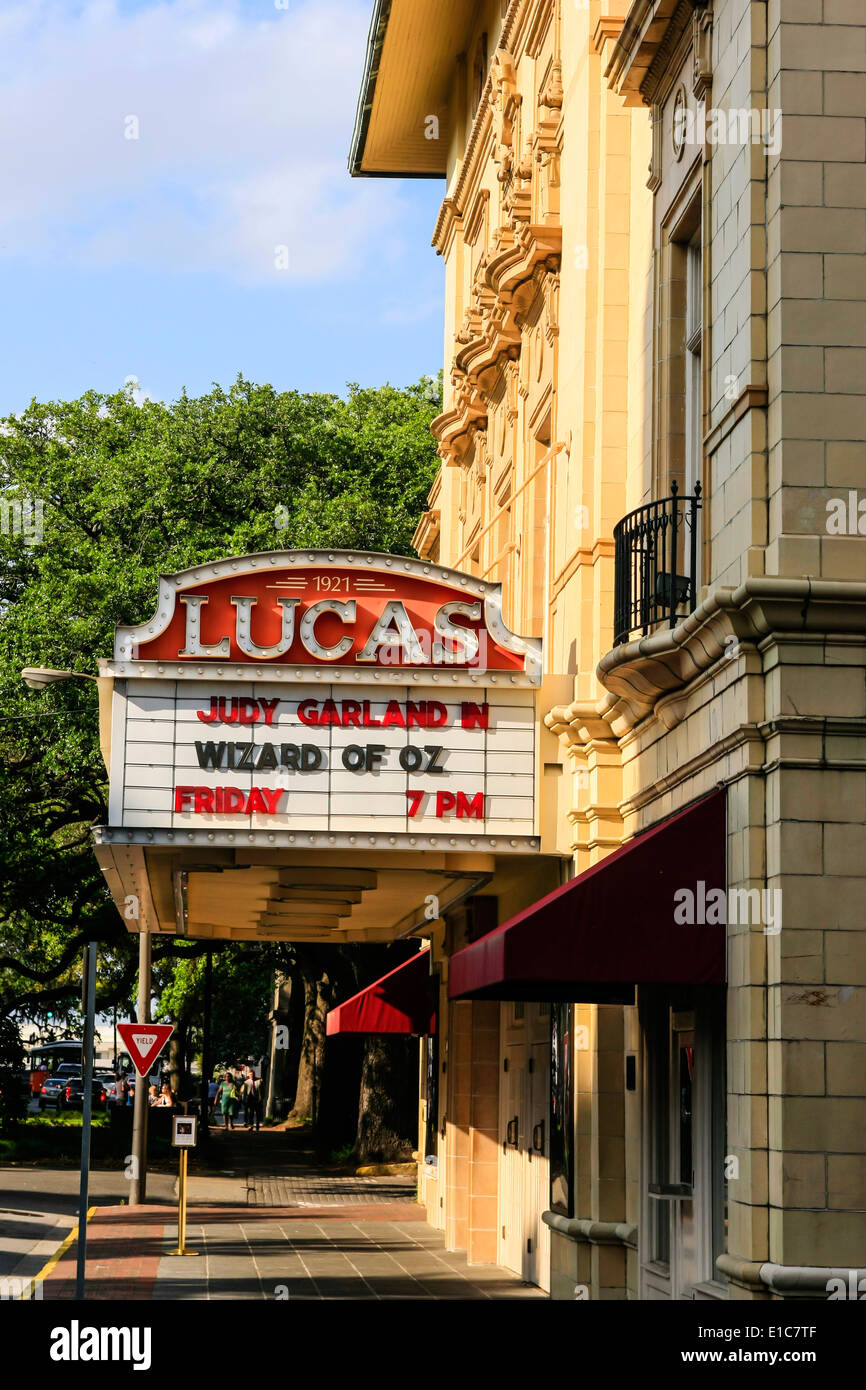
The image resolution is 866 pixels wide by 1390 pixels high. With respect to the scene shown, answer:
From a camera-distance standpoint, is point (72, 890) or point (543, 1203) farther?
point (72, 890)

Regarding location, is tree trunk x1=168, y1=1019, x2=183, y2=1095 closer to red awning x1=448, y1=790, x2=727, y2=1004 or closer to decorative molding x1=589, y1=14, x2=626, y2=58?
decorative molding x1=589, y1=14, x2=626, y2=58

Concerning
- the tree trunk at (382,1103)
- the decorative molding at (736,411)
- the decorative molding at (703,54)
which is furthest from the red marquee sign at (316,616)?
the tree trunk at (382,1103)

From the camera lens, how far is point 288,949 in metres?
43.2

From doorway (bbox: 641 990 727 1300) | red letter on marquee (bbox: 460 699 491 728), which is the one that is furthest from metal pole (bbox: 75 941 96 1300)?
doorway (bbox: 641 990 727 1300)

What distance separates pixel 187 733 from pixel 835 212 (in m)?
7.45

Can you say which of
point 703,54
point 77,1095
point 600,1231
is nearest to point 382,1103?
point 600,1231

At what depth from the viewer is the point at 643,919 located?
33.5ft

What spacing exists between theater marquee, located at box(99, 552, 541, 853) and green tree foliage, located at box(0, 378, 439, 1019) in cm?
1820

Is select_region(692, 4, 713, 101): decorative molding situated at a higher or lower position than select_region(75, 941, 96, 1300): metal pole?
higher

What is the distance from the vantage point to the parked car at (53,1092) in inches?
2350

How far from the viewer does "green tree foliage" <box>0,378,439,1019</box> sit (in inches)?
1340

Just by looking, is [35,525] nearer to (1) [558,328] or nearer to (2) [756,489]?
(1) [558,328]

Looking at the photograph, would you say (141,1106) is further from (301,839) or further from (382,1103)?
(301,839)
